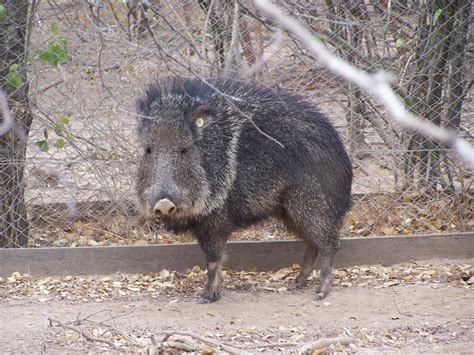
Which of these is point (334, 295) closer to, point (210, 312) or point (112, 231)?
point (210, 312)

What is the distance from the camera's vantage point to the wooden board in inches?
207

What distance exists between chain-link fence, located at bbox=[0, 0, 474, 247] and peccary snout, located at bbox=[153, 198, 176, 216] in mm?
1085

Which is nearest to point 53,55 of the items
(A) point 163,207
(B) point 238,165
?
(A) point 163,207

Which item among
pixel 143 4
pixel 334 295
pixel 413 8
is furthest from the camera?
pixel 413 8

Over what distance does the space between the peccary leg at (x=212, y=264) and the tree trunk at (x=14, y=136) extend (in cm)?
140

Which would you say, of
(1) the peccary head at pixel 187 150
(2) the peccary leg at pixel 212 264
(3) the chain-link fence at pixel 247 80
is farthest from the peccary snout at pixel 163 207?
(3) the chain-link fence at pixel 247 80

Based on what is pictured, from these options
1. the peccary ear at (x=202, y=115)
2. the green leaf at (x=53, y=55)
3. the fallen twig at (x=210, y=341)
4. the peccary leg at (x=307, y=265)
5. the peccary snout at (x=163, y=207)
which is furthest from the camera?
the peccary leg at (x=307, y=265)

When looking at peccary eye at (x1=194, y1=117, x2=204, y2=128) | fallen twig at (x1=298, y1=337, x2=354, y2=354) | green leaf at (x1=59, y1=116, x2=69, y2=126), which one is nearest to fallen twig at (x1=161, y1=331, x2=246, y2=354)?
fallen twig at (x1=298, y1=337, x2=354, y2=354)

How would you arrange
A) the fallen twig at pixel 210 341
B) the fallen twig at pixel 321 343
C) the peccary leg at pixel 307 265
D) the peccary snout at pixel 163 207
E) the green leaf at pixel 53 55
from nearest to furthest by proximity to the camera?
the fallen twig at pixel 210 341
the fallen twig at pixel 321 343
the green leaf at pixel 53 55
the peccary snout at pixel 163 207
the peccary leg at pixel 307 265

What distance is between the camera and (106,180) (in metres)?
5.41

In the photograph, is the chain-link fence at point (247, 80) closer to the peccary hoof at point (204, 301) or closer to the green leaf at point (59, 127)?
the green leaf at point (59, 127)

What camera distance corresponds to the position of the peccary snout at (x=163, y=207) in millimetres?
4328

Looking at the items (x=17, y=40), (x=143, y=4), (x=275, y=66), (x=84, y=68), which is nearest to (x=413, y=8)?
(x=275, y=66)

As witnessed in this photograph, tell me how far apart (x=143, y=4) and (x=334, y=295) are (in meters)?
3.17
